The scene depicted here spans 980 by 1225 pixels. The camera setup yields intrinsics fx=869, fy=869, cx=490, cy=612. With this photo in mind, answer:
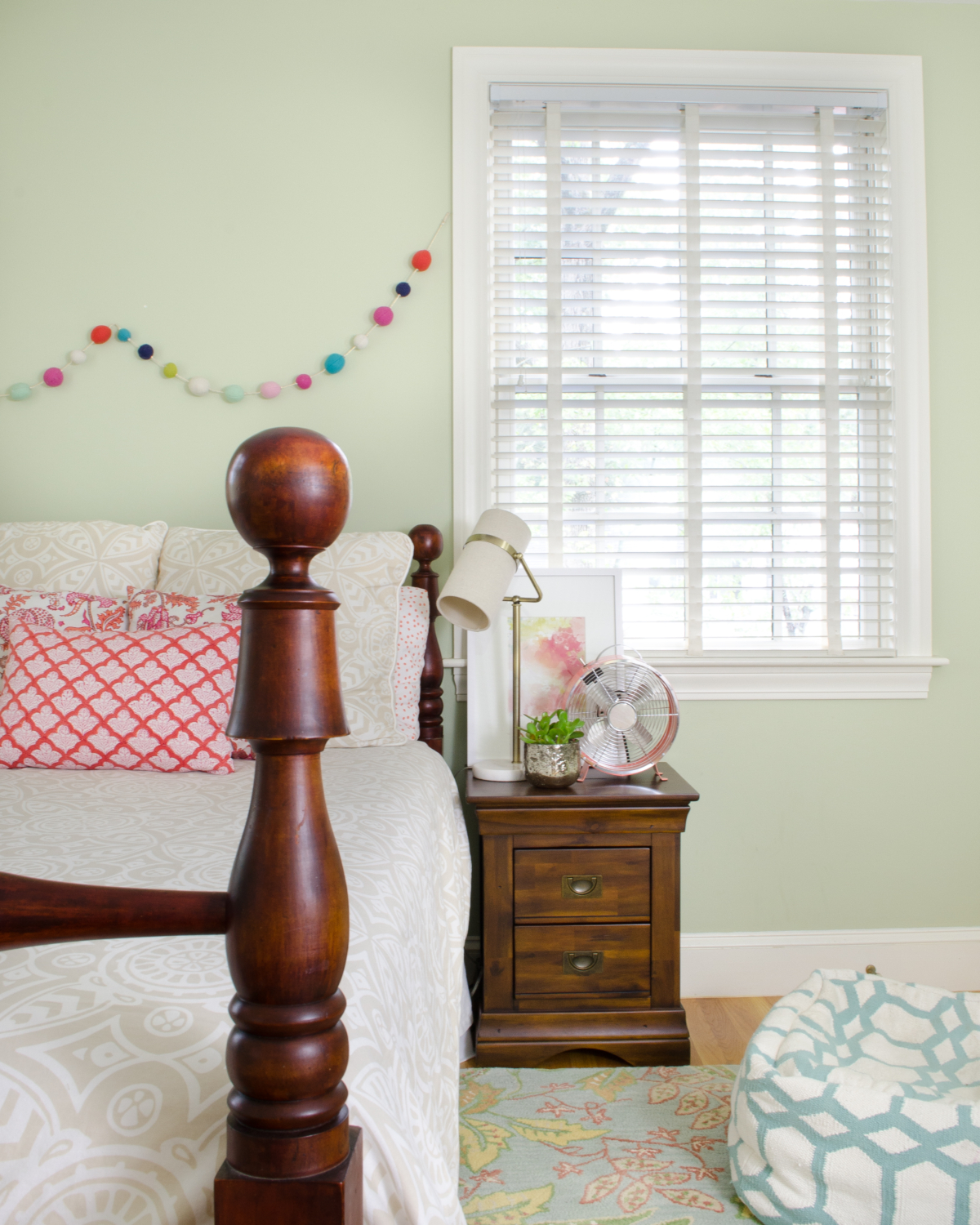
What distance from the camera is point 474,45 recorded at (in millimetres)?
2266

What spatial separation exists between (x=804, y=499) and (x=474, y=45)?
1473 mm

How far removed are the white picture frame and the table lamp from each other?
0.29ft

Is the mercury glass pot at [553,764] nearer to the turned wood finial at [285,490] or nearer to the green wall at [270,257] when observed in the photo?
the green wall at [270,257]

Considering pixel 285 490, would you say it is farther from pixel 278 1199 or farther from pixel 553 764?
pixel 553 764

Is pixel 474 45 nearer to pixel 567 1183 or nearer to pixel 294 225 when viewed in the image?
pixel 294 225

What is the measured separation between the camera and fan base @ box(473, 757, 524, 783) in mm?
1964

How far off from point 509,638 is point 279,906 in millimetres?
1663

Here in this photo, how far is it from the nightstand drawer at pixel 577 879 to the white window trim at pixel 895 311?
0.59 metres

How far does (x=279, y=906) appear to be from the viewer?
51cm

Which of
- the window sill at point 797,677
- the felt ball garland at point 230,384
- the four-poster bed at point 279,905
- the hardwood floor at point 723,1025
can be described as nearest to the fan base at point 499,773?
the window sill at point 797,677

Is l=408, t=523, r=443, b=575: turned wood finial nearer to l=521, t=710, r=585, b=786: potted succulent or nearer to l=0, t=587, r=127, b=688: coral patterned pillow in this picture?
l=521, t=710, r=585, b=786: potted succulent

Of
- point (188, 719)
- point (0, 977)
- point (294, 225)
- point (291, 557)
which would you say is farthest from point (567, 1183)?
point (294, 225)

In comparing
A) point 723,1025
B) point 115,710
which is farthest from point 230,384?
point 723,1025

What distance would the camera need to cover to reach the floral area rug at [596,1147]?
1393mm
